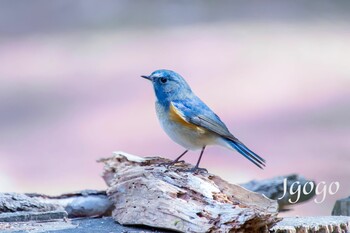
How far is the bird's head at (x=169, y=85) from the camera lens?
644 centimetres

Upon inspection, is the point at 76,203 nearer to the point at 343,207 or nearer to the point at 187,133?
the point at 187,133

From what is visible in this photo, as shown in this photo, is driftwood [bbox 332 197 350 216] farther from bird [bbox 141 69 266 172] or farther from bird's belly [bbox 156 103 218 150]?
bird's belly [bbox 156 103 218 150]

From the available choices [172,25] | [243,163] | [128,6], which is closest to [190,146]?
[243,163]

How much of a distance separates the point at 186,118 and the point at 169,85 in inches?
8.1

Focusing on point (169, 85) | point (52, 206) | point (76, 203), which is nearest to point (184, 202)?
point (52, 206)

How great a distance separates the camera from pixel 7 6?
20.3 metres

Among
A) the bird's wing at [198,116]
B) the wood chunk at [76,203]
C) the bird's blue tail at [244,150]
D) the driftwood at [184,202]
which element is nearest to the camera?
the driftwood at [184,202]

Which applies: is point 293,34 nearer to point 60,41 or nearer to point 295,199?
point 60,41

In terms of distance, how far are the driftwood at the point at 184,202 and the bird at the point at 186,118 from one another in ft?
1.61

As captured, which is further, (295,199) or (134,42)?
(134,42)

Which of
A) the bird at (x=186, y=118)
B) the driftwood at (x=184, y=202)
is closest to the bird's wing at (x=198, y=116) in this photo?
the bird at (x=186, y=118)

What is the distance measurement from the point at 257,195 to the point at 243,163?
4.95 meters

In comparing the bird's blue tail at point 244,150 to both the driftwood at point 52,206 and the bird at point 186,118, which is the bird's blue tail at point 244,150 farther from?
the driftwood at point 52,206

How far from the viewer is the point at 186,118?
253 inches
